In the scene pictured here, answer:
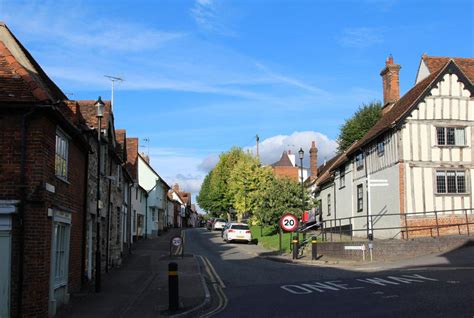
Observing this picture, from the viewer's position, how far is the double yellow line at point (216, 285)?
12133 millimetres

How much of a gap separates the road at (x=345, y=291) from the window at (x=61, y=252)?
376 centimetres

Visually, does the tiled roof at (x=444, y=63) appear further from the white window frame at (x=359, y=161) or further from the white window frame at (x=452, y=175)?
the white window frame at (x=359, y=161)

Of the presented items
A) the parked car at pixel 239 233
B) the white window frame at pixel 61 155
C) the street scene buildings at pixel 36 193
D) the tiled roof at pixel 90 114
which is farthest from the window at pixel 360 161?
the white window frame at pixel 61 155

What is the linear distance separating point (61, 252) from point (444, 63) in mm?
24978

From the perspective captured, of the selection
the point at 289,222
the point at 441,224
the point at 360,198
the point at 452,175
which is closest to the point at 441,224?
the point at 441,224

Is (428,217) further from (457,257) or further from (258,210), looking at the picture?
(258,210)

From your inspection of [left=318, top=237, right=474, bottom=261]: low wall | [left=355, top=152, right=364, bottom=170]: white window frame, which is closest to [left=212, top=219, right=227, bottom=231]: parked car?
[left=355, top=152, right=364, bottom=170]: white window frame

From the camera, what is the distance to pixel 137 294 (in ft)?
47.4

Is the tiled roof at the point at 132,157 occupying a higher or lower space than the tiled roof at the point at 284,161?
lower

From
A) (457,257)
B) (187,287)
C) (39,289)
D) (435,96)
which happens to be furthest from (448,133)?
(39,289)

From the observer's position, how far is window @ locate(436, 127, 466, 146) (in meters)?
26.3

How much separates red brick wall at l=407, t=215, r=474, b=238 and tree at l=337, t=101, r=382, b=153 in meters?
19.6

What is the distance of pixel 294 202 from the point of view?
3659cm

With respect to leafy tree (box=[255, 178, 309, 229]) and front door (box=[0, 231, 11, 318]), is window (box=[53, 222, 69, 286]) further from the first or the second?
leafy tree (box=[255, 178, 309, 229])
